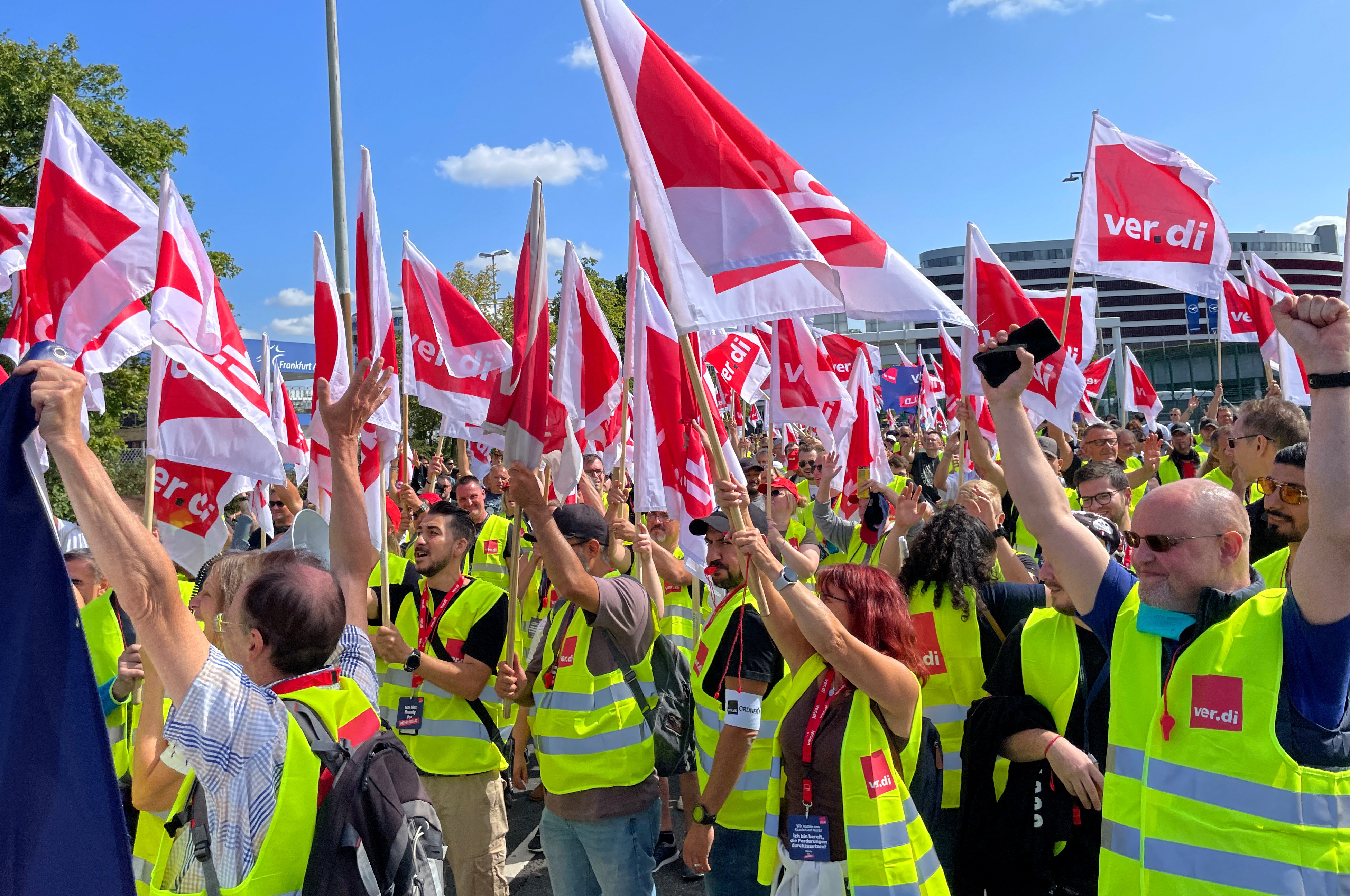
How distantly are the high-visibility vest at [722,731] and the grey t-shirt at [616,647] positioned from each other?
0.26 metres

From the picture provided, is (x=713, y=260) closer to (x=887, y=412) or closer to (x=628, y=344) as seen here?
(x=628, y=344)

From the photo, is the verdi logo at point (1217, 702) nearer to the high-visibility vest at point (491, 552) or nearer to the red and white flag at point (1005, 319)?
the red and white flag at point (1005, 319)

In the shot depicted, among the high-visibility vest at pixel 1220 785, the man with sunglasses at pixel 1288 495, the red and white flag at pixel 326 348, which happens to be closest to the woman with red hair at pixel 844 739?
the high-visibility vest at pixel 1220 785

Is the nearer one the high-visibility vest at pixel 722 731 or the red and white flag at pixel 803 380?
the high-visibility vest at pixel 722 731

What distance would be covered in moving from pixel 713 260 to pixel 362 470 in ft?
10.6

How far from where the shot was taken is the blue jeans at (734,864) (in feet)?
12.6

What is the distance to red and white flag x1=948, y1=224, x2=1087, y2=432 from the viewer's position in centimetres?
687

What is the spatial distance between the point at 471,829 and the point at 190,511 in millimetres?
2172

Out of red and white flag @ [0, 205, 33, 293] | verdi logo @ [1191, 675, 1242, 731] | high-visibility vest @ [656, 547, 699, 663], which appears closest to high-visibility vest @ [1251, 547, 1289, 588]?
verdi logo @ [1191, 675, 1242, 731]

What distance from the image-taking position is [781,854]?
3146 mm

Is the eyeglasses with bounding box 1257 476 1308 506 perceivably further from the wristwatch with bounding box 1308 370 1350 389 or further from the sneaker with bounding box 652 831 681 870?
the sneaker with bounding box 652 831 681 870

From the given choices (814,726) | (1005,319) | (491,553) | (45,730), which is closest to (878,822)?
(814,726)

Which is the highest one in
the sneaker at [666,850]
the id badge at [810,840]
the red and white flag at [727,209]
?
the red and white flag at [727,209]

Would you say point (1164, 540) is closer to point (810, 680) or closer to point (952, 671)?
point (810, 680)
